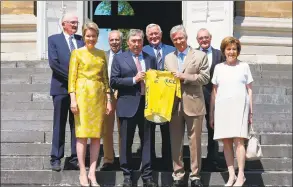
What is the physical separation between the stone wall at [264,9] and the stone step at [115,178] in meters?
6.72

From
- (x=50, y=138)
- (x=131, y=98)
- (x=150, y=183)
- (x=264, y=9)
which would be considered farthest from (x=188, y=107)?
(x=264, y=9)

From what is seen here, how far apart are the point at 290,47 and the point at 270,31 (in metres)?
0.55

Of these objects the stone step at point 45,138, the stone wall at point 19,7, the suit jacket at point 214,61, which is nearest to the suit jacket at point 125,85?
the suit jacket at point 214,61

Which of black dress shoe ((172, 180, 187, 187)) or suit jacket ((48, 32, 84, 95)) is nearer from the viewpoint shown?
black dress shoe ((172, 180, 187, 187))

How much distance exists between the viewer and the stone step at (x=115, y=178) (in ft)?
23.1

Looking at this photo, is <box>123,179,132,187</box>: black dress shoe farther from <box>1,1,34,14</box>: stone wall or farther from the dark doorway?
the dark doorway

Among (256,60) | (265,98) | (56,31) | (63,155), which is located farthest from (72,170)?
(256,60)

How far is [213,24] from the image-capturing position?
12.8 m

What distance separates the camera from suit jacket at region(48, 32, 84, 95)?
23.7ft

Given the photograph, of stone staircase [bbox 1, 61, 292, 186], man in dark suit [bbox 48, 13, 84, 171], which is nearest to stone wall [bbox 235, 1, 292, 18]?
stone staircase [bbox 1, 61, 292, 186]

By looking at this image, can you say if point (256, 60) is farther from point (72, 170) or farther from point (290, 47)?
point (72, 170)

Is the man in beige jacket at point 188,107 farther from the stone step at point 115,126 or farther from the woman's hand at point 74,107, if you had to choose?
the stone step at point 115,126

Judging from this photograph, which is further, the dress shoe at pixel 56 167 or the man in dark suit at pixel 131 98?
the dress shoe at pixel 56 167

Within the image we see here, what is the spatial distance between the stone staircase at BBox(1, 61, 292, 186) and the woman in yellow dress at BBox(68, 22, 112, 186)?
358mm
